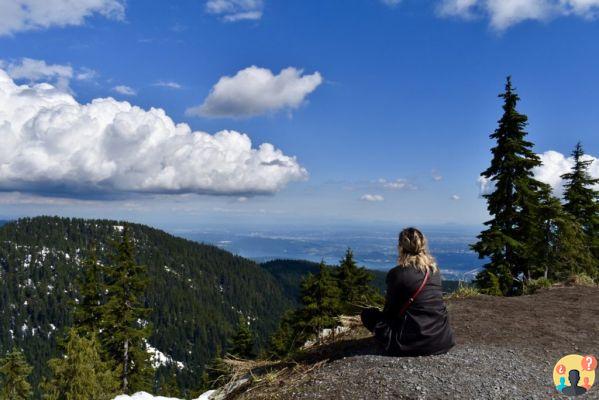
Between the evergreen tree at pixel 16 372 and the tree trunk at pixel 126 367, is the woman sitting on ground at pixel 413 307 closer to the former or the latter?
the tree trunk at pixel 126 367

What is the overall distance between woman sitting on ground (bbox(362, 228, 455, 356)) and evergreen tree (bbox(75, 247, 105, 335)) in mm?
24772

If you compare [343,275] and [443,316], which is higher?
[443,316]

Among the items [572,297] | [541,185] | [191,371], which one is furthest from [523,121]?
[191,371]

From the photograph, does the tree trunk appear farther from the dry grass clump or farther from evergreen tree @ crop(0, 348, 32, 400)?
the dry grass clump

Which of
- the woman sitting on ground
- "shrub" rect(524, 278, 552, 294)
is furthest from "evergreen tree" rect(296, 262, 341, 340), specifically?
the woman sitting on ground

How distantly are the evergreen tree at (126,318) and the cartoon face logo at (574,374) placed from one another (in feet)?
82.5

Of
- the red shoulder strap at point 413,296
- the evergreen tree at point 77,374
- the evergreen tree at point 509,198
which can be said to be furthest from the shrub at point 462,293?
the evergreen tree at point 77,374

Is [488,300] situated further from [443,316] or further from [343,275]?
[343,275]

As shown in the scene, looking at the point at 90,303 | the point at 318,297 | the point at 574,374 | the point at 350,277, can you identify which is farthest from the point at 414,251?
the point at 350,277

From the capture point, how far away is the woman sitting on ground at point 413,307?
6.54m

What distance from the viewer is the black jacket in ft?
21.4

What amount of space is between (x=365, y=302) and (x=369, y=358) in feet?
12.2

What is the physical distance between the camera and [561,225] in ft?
54.9

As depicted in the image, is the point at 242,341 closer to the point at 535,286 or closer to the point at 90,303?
the point at 90,303
